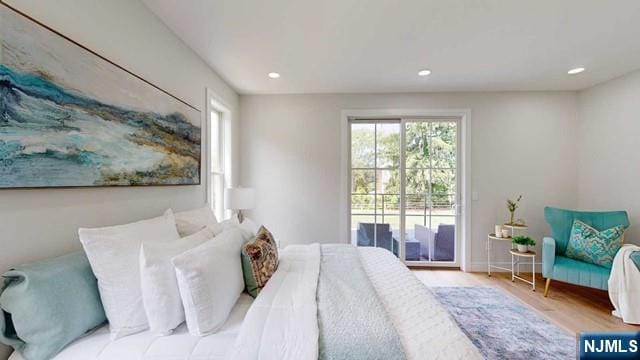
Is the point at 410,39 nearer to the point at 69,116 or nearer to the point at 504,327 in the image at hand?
the point at 69,116

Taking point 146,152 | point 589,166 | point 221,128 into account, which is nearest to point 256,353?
point 146,152

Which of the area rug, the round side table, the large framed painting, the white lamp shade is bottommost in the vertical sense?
the area rug

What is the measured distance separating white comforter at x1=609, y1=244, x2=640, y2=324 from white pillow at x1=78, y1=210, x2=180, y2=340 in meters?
3.74

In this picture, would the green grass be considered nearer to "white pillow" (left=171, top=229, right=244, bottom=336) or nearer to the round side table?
the round side table

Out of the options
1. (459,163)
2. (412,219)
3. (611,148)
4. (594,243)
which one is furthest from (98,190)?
(611,148)

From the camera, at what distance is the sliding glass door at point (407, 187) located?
3.73 metres

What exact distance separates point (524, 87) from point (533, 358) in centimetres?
318

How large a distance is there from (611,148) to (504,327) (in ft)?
8.77

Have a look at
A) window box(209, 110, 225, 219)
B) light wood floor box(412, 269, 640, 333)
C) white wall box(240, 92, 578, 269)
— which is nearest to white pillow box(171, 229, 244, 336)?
window box(209, 110, 225, 219)

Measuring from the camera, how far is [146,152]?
1.75 metres

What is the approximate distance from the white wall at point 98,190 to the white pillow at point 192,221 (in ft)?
0.66

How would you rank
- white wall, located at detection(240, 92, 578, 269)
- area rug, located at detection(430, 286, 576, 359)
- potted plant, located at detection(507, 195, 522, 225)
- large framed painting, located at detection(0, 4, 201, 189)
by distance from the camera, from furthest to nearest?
1. white wall, located at detection(240, 92, 578, 269)
2. potted plant, located at detection(507, 195, 522, 225)
3. area rug, located at detection(430, 286, 576, 359)
4. large framed painting, located at detection(0, 4, 201, 189)

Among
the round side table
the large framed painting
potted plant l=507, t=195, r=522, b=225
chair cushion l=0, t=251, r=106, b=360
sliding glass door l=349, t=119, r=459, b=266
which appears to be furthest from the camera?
sliding glass door l=349, t=119, r=459, b=266

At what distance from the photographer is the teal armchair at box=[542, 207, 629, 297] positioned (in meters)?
2.60
